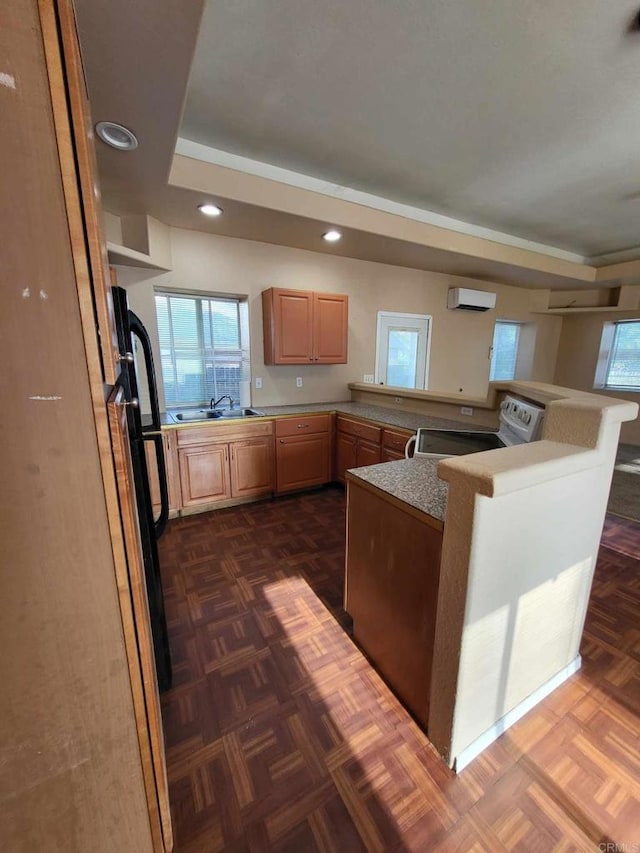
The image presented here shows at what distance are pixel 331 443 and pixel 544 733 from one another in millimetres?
2601

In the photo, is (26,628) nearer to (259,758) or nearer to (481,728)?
(259,758)

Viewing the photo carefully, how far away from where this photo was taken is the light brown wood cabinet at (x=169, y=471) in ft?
8.66

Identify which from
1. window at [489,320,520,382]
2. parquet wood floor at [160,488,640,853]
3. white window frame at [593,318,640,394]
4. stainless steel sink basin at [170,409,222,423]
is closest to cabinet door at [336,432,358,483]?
stainless steel sink basin at [170,409,222,423]

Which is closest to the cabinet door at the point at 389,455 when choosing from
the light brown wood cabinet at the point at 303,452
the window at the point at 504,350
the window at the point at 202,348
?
the light brown wood cabinet at the point at 303,452

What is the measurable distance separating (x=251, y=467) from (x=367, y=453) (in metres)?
1.10

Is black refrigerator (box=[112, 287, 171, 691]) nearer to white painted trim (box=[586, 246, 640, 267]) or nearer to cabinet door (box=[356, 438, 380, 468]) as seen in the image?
cabinet door (box=[356, 438, 380, 468])

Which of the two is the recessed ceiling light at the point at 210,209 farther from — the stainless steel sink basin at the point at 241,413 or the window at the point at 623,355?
the window at the point at 623,355

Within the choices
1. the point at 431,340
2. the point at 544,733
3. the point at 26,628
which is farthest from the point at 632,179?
the point at 26,628

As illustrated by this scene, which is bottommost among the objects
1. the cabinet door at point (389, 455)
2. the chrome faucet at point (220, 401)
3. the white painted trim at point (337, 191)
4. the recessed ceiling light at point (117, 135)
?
the cabinet door at point (389, 455)

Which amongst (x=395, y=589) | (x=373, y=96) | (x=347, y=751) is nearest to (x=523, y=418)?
(x=395, y=589)

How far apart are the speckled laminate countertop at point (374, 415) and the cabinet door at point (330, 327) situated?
20.6 inches

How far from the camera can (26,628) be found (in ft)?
1.92

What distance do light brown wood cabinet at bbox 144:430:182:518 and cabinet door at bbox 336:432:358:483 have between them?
1576 millimetres

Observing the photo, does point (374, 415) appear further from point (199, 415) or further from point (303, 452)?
point (199, 415)
